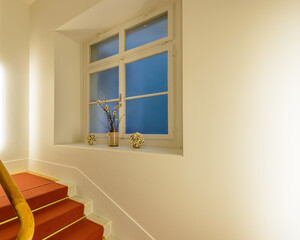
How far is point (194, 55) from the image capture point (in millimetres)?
1154

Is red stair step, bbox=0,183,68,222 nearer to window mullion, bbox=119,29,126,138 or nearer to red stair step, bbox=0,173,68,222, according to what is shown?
red stair step, bbox=0,173,68,222

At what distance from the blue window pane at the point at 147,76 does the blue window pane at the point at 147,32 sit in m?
0.24

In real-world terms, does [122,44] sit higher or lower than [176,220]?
higher

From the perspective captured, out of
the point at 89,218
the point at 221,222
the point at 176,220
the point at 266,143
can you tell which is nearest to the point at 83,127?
the point at 89,218

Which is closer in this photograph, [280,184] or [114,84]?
[280,184]

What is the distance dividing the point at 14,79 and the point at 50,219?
2167mm

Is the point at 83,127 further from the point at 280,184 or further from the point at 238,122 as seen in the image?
the point at 280,184

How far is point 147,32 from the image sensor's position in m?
1.98

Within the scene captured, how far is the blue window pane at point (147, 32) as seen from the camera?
1.85 meters

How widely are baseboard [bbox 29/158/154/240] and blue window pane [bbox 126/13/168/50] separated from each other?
181cm

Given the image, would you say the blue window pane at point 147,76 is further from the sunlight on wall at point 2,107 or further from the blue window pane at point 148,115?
the sunlight on wall at point 2,107

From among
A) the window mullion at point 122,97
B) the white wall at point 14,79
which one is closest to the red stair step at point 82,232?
the window mullion at point 122,97

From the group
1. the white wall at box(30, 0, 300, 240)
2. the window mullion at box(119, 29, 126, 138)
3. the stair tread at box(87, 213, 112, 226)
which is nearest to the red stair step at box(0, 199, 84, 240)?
the stair tread at box(87, 213, 112, 226)

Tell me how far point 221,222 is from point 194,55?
1180 millimetres
